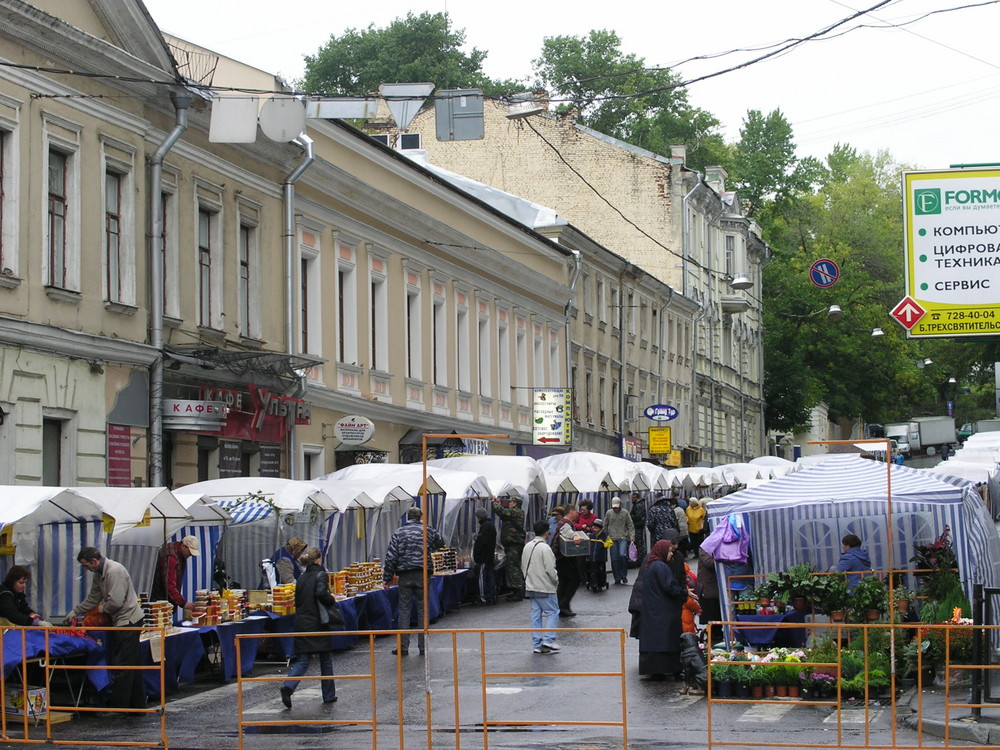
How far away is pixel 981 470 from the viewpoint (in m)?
34.3

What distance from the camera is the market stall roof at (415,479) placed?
25.6 m

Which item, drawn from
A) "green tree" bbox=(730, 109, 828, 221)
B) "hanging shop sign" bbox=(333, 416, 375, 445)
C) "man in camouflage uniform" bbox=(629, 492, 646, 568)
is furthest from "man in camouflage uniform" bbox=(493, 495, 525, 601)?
"green tree" bbox=(730, 109, 828, 221)

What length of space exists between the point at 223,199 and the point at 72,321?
5787 millimetres

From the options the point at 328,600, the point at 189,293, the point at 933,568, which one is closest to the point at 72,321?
the point at 189,293

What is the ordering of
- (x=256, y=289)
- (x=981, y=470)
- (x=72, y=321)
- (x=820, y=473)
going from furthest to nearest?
(x=981, y=470) < (x=256, y=289) < (x=72, y=321) < (x=820, y=473)

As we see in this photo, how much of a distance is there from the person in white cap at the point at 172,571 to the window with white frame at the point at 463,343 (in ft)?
70.8

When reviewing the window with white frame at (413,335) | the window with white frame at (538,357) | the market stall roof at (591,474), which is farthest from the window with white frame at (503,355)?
the market stall roof at (591,474)

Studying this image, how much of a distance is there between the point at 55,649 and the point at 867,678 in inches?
283

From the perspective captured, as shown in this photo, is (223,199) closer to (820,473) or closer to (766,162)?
(820,473)

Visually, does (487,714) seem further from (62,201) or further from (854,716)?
(62,201)

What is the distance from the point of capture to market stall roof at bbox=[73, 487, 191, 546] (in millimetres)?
16578

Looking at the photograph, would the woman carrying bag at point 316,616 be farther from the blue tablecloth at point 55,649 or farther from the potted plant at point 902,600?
the potted plant at point 902,600

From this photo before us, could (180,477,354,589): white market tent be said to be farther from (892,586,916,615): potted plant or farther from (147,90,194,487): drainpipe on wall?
(892,586,916,615): potted plant

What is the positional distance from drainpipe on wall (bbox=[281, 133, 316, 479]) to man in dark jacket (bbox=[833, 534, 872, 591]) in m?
13.0
